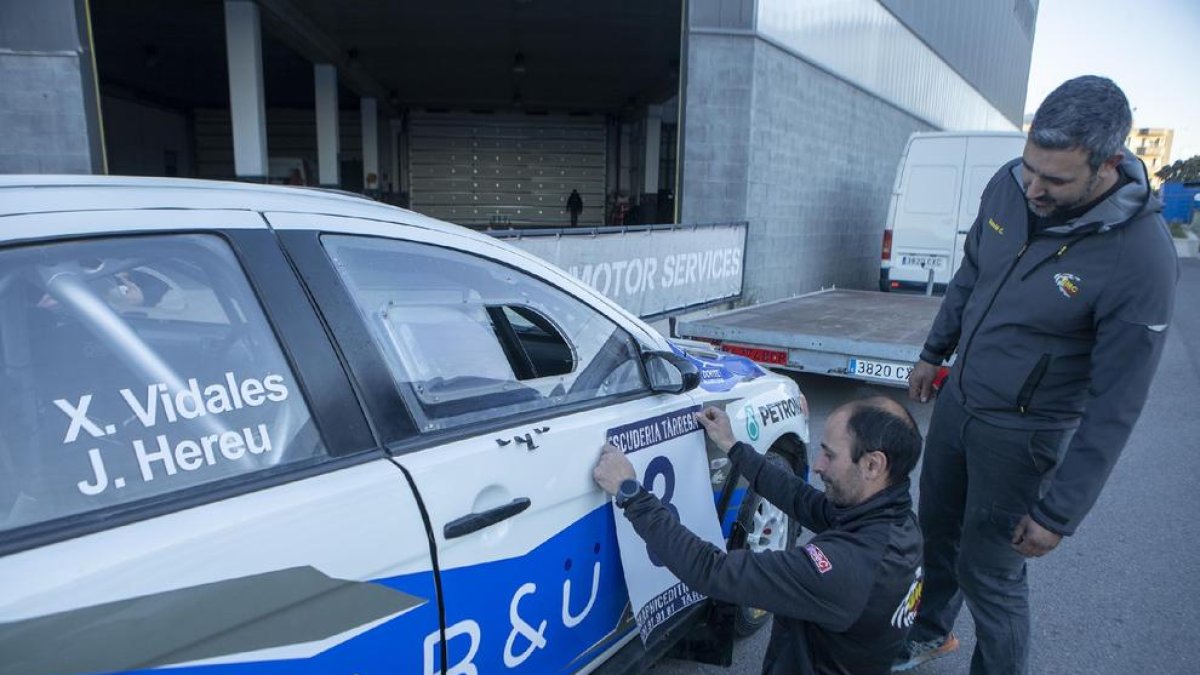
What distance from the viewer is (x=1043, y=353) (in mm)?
2221

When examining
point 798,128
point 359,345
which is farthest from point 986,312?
point 798,128

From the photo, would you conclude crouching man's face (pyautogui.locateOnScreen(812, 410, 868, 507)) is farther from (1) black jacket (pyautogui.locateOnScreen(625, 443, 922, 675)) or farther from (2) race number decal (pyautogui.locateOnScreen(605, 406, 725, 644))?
(2) race number decal (pyautogui.locateOnScreen(605, 406, 725, 644))

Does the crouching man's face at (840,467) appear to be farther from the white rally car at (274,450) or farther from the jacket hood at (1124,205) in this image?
the jacket hood at (1124,205)

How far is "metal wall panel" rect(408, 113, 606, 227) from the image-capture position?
27.5m

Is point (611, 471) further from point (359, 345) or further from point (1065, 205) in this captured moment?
point (1065, 205)

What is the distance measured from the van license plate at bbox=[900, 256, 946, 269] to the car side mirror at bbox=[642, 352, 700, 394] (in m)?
8.47

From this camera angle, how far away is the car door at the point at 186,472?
112 cm

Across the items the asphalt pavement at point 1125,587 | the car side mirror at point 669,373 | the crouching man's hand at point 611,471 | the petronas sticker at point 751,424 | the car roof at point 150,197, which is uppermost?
the car roof at point 150,197

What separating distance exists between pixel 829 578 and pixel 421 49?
18061 millimetres

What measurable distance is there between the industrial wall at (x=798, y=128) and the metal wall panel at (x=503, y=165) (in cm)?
1394

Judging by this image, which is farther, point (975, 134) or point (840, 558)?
point (975, 134)

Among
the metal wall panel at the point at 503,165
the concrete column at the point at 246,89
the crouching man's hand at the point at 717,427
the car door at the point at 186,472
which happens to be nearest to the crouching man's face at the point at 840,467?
the crouching man's hand at the point at 717,427

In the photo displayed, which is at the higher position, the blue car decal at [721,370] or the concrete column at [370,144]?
the concrete column at [370,144]

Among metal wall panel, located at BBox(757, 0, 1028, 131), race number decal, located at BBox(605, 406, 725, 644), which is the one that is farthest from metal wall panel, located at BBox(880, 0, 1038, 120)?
race number decal, located at BBox(605, 406, 725, 644)
